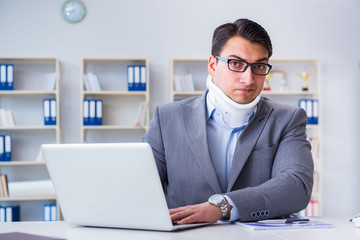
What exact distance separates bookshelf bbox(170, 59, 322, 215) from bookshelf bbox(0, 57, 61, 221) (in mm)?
1329

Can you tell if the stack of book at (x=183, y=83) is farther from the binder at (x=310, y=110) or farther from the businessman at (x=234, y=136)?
the businessman at (x=234, y=136)

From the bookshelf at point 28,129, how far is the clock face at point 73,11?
0.47 metres

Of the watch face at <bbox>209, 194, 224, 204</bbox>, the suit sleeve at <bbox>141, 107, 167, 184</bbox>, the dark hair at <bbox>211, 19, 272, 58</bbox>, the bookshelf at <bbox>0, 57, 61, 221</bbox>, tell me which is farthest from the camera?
the bookshelf at <bbox>0, 57, 61, 221</bbox>

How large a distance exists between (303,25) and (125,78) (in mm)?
2005

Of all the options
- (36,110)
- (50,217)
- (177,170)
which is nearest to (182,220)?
(177,170)

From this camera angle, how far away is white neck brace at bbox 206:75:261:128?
6.26ft

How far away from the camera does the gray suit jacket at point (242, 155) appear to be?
1788 mm

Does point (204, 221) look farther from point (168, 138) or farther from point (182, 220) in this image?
point (168, 138)

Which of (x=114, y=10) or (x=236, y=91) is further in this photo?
(x=114, y=10)

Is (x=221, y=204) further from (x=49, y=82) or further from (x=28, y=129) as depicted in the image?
(x=28, y=129)

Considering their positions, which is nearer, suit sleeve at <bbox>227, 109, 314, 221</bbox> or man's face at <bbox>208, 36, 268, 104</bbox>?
suit sleeve at <bbox>227, 109, 314, 221</bbox>

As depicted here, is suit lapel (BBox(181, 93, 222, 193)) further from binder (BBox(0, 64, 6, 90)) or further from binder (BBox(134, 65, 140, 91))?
binder (BBox(0, 64, 6, 90))

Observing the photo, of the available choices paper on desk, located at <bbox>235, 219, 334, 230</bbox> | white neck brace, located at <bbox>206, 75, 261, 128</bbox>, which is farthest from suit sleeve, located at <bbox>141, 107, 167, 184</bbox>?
paper on desk, located at <bbox>235, 219, 334, 230</bbox>

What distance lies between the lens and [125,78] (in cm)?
533
